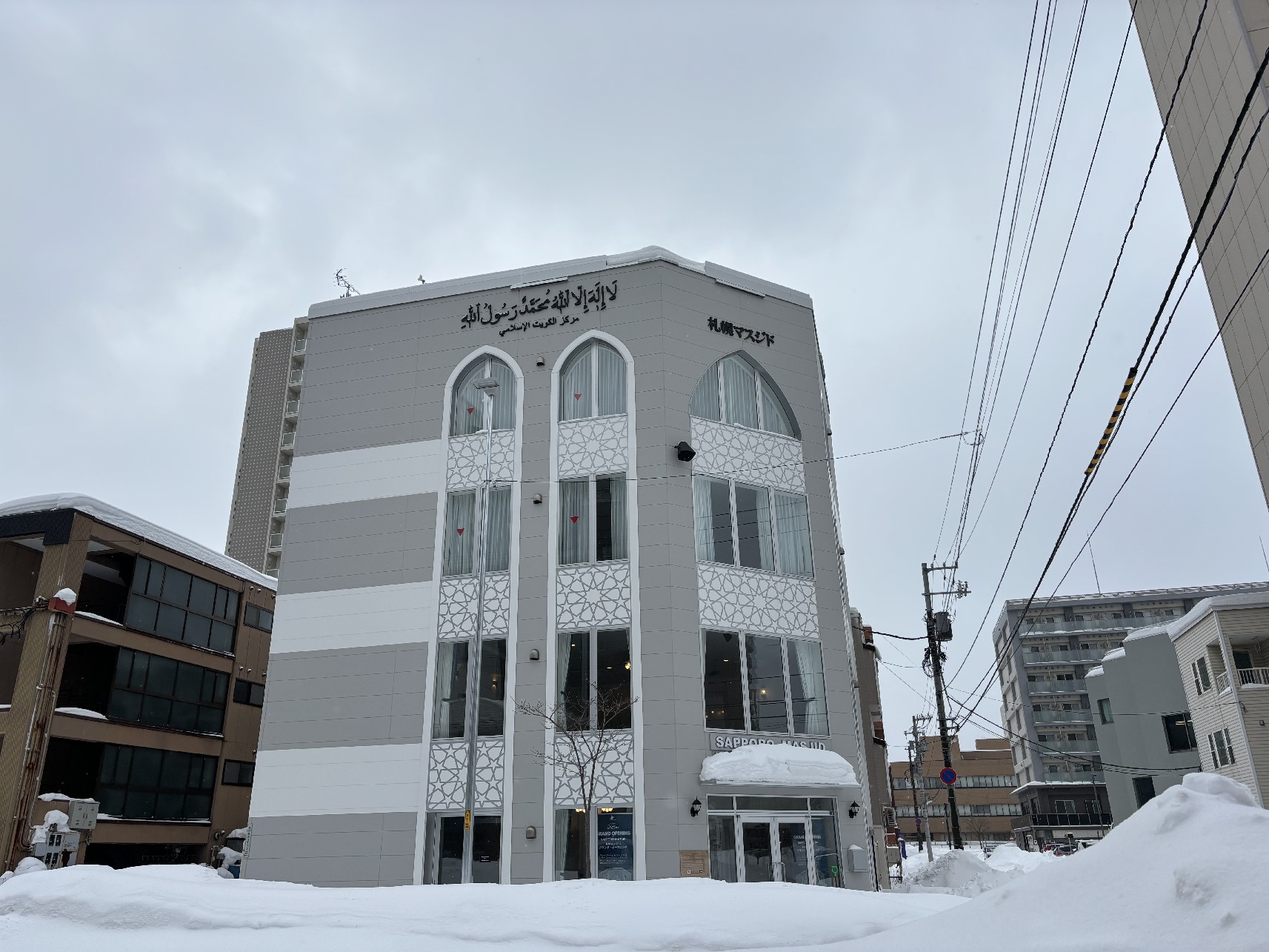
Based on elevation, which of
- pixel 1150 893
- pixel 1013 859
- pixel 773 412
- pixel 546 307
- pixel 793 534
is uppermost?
pixel 546 307

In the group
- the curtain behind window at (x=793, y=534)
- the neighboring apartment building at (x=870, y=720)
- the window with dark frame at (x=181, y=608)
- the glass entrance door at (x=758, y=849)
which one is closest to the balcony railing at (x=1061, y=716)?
the neighboring apartment building at (x=870, y=720)

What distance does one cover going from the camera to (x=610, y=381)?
23.3 meters

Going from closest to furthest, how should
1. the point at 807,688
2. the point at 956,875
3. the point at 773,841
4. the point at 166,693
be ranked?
the point at 773,841
the point at 807,688
the point at 956,875
the point at 166,693

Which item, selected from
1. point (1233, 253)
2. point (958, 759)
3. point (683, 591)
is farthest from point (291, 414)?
point (958, 759)

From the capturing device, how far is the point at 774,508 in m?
23.0

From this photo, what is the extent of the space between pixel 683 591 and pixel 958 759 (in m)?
91.5

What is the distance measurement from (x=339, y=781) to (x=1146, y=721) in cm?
4585

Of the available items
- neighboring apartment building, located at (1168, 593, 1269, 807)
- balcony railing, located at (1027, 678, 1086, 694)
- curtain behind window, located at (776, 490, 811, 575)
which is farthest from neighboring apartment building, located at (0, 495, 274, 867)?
balcony railing, located at (1027, 678, 1086, 694)

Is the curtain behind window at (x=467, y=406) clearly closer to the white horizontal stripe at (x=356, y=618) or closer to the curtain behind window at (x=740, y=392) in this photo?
the white horizontal stripe at (x=356, y=618)

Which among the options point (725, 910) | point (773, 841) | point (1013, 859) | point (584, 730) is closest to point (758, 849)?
point (773, 841)

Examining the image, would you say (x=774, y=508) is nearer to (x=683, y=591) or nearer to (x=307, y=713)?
(x=683, y=591)

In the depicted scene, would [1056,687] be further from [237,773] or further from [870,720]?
[237,773]

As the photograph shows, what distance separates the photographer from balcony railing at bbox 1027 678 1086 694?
262ft

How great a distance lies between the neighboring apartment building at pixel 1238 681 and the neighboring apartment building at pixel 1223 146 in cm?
1804
